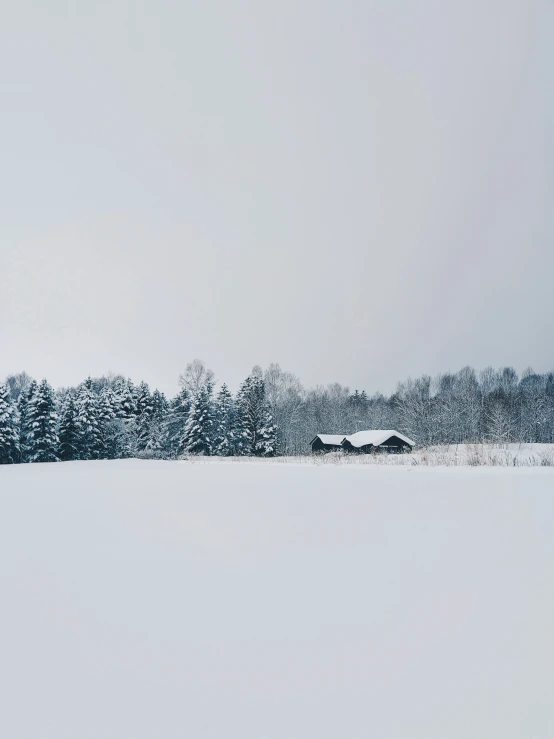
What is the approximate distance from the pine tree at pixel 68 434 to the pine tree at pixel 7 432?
255 centimetres

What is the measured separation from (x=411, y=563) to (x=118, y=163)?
3220 inches

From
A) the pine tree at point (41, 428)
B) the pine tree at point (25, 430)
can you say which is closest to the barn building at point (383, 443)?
the pine tree at point (41, 428)

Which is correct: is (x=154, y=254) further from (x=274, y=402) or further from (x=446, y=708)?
(x=446, y=708)

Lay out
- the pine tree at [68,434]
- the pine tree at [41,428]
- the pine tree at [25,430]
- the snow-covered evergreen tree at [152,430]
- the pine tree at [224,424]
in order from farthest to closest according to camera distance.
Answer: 1. the snow-covered evergreen tree at [152,430]
2. the pine tree at [224,424]
3. the pine tree at [68,434]
4. the pine tree at [41,428]
5. the pine tree at [25,430]

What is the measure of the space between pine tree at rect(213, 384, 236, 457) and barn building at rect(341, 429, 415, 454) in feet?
37.6

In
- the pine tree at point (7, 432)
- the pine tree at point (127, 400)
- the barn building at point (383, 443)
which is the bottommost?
the barn building at point (383, 443)

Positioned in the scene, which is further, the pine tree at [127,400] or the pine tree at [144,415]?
the pine tree at [127,400]

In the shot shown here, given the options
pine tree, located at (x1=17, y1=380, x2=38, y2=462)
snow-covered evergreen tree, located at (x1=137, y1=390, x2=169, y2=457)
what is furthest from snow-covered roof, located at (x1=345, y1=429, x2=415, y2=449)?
pine tree, located at (x1=17, y1=380, x2=38, y2=462)

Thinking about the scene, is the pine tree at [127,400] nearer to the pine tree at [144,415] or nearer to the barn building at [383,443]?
the pine tree at [144,415]

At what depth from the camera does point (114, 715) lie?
163 centimetres

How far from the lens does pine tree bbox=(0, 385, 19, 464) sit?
24.0 meters

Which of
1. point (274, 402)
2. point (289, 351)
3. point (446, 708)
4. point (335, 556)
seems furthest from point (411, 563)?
point (289, 351)

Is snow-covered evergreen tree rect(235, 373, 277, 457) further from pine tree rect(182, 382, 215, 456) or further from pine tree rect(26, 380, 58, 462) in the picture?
pine tree rect(26, 380, 58, 462)

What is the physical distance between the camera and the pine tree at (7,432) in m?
24.0
